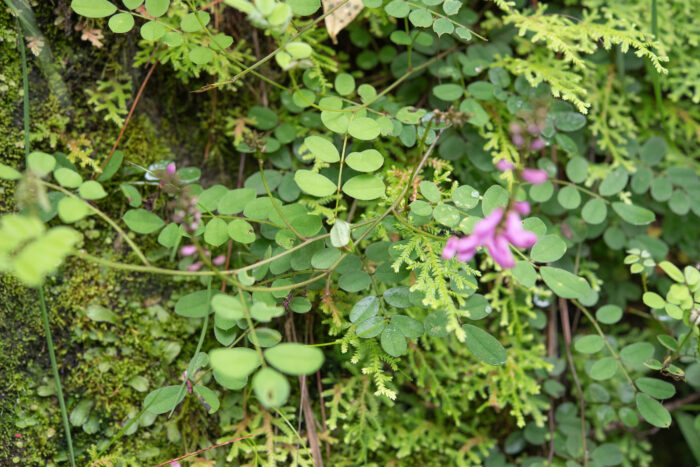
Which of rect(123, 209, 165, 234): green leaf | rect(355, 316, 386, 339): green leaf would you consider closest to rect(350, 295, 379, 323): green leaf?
rect(355, 316, 386, 339): green leaf

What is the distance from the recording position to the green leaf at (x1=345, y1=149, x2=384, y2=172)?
4.38 ft

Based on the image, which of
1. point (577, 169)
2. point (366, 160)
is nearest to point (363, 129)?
point (366, 160)

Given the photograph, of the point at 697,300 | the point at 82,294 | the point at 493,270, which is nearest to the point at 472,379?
the point at 493,270

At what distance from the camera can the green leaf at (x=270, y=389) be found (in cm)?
86

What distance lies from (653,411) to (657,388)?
3.2 inches

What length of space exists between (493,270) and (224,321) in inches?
41.0

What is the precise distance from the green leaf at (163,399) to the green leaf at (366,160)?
2.56ft

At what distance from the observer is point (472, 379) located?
1785 millimetres

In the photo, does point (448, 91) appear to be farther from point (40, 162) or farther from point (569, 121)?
point (40, 162)

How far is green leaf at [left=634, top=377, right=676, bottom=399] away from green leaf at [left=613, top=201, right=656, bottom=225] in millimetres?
536

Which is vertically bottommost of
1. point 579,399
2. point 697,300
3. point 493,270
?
point 579,399

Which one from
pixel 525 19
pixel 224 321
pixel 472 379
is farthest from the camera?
pixel 472 379

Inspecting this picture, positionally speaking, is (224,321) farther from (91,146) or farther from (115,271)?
(91,146)

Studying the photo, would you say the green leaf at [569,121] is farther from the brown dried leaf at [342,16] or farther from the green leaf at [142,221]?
the green leaf at [142,221]
